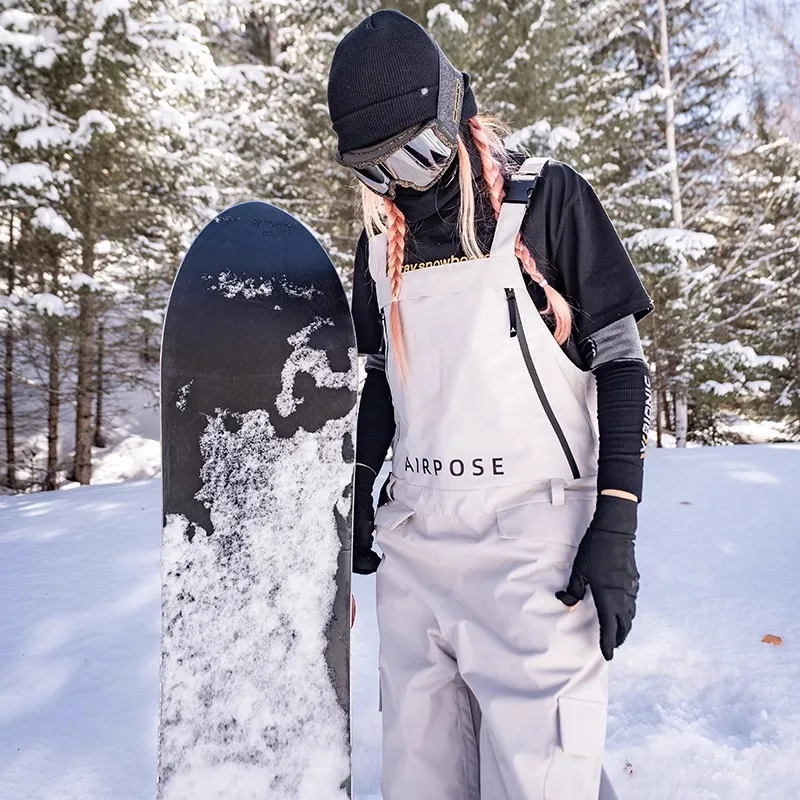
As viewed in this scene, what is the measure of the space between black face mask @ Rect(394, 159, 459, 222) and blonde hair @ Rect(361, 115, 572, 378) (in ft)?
0.06

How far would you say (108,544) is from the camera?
339 cm

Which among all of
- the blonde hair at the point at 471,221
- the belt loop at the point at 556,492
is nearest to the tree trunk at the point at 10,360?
the blonde hair at the point at 471,221

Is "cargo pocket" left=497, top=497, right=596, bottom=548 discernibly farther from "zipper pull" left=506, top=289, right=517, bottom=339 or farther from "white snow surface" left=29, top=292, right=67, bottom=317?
"white snow surface" left=29, top=292, right=67, bottom=317

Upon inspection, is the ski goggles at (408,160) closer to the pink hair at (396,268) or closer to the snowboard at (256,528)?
the pink hair at (396,268)

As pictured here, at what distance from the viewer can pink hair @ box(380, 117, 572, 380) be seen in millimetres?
1023

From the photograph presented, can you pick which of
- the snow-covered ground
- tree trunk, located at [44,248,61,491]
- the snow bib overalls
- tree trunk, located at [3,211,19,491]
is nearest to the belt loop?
the snow bib overalls

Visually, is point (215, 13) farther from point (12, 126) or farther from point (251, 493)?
point (251, 493)

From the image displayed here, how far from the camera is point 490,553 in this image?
3.37 feet

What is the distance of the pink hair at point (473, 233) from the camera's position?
3.36ft

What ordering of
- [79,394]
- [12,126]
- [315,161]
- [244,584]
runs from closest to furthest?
[244,584] → [12,126] → [79,394] → [315,161]

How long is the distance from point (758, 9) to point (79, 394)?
37.5 ft

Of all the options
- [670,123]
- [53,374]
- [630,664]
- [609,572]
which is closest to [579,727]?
[609,572]

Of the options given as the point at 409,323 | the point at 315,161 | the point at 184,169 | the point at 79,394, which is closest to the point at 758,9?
the point at 315,161

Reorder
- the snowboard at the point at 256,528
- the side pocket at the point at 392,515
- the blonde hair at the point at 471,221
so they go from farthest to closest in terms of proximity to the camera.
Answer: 1. the snowboard at the point at 256,528
2. the side pocket at the point at 392,515
3. the blonde hair at the point at 471,221
